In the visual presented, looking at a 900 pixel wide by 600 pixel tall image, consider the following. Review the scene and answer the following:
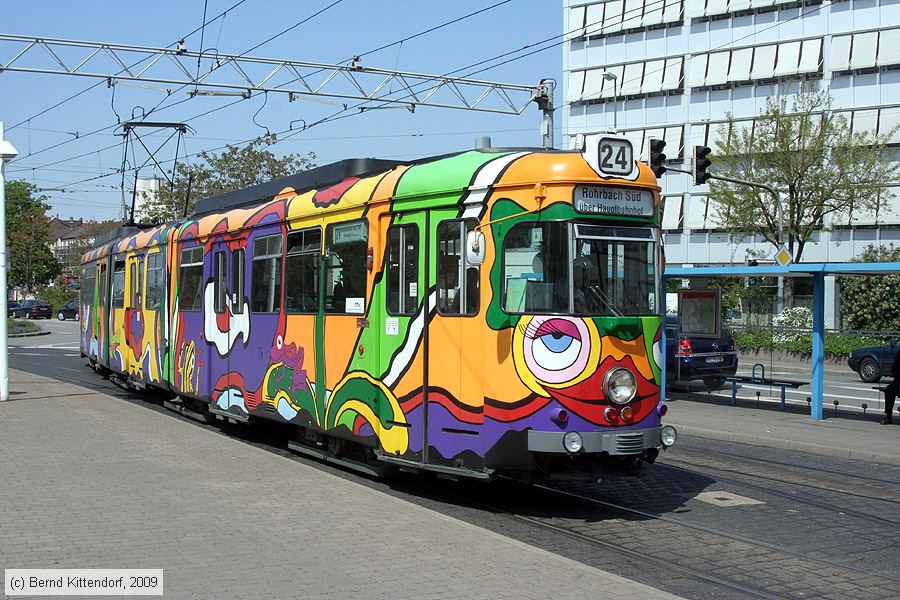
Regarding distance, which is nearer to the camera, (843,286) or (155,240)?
(155,240)

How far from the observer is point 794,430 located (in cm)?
1655

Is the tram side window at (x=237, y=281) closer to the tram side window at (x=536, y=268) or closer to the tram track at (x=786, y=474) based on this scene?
the tram side window at (x=536, y=268)

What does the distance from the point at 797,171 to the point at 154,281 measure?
2834cm

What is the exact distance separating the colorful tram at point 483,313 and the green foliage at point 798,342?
52.9 feet

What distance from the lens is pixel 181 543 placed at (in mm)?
7723

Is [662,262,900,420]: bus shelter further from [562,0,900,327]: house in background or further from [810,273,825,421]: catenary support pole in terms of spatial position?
[562,0,900,327]: house in background

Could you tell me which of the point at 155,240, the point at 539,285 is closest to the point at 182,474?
the point at 539,285

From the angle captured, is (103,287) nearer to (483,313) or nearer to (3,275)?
(3,275)

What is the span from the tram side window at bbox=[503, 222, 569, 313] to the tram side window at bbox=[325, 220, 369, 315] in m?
2.06

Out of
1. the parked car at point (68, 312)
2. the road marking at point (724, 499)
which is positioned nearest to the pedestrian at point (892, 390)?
the road marking at point (724, 499)

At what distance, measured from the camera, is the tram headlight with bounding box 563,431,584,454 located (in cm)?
888

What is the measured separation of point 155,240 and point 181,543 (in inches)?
455

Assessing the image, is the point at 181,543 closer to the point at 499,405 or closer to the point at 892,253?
the point at 499,405

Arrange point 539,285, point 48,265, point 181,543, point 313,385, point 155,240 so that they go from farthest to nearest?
point 48,265 < point 155,240 < point 313,385 < point 539,285 < point 181,543
